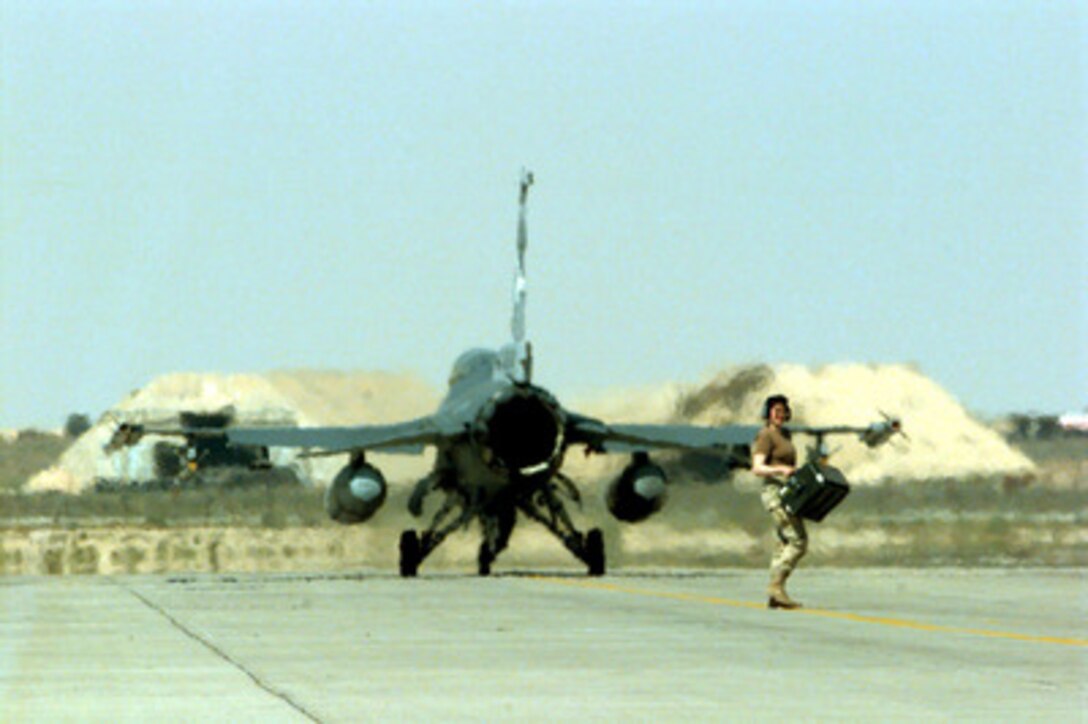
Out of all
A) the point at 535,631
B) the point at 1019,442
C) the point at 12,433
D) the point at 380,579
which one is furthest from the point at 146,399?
the point at 535,631

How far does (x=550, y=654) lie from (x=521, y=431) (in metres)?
18.4

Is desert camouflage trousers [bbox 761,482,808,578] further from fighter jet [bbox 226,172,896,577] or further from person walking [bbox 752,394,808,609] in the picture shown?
fighter jet [bbox 226,172,896,577]

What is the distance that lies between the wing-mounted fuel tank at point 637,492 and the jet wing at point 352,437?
3229mm

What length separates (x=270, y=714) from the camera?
13945 millimetres

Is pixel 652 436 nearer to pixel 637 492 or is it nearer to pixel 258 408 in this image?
pixel 637 492

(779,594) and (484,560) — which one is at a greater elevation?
(484,560)

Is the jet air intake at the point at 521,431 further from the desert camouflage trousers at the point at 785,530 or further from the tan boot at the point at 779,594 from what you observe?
the desert camouflage trousers at the point at 785,530

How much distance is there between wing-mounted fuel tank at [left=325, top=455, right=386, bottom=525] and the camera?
3919 centimetres

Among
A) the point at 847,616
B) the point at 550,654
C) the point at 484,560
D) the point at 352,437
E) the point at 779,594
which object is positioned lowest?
the point at 550,654

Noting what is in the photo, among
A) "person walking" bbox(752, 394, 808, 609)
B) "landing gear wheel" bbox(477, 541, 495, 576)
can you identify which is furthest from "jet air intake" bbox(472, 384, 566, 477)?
"person walking" bbox(752, 394, 808, 609)

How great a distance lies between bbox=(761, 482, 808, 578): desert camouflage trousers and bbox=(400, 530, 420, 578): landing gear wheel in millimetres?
15641

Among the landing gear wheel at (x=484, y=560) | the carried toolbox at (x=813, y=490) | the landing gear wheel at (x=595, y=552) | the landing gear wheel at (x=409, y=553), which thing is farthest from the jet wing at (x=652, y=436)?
the carried toolbox at (x=813, y=490)

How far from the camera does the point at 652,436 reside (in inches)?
1620

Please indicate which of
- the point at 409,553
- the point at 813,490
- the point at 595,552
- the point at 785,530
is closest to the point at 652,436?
the point at 595,552
